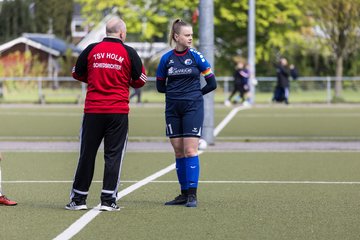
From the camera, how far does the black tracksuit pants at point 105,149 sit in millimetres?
9695

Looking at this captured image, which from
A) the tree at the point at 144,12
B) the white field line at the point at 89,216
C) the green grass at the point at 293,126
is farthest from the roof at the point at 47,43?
the white field line at the point at 89,216

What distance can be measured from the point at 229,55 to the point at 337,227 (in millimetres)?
52065

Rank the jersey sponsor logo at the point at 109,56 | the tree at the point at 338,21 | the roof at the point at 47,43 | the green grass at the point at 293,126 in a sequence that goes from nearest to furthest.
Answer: the jersey sponsor logo at the point at 109,56, the green grass at the point at 293,126, the tree at the point at 338,21, the roof at the point at 47,43

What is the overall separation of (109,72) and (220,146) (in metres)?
9.37

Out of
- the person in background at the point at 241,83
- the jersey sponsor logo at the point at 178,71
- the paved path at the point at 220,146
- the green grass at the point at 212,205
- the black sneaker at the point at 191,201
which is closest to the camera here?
the green grass at the point at 212,205

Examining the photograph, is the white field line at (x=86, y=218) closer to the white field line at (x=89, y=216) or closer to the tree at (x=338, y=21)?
the white field line at (x=89, y=216)

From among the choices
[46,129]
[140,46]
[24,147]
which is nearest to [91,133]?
[24,147]

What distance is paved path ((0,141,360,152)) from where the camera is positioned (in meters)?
18.3

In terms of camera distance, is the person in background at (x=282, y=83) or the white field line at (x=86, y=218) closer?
the white field line at (x=86, y=218)

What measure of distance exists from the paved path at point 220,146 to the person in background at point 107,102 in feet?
27.5

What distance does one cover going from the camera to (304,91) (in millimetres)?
46562

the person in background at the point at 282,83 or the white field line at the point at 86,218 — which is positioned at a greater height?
the white field line at the point at 86,218

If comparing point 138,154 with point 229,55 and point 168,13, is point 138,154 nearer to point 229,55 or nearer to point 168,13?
point 168,13

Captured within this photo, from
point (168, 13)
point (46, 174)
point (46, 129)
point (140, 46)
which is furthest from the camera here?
point (140, 46)
